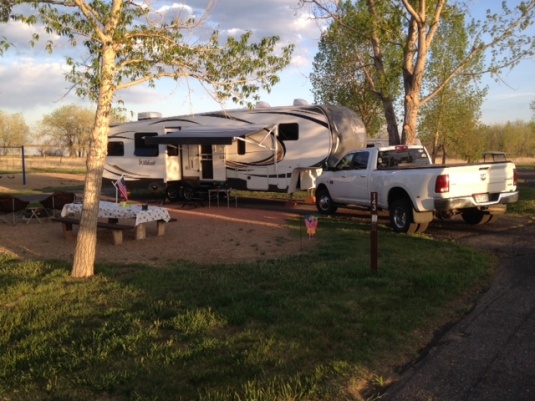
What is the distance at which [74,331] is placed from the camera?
518cm

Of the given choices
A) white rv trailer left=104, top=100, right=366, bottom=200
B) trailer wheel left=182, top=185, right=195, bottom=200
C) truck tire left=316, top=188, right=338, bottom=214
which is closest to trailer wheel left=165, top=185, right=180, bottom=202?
white rv trailer left=104, top=100, right=366, bottom=200

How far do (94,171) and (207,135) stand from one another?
950 cm

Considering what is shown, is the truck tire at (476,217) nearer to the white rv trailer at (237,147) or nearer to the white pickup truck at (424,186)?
the white pickup truck at (424,186)

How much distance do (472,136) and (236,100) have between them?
31.2 m

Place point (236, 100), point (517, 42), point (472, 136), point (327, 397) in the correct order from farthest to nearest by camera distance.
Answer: point (472, 136) < point (517, 42) < point (236, 100) < point (327, 397)

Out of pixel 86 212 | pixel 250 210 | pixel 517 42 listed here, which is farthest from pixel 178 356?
pixel 517 42

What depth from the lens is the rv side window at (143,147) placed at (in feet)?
65.3

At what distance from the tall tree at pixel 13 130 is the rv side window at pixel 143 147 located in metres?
59.5

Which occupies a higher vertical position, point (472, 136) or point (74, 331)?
point (472, 136)

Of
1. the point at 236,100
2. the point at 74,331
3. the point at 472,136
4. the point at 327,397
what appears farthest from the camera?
the point at 472,136

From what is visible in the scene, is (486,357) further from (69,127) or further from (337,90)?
(69,127)

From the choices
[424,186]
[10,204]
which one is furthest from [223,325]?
[10,204]

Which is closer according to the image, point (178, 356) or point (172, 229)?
point (178, 356)

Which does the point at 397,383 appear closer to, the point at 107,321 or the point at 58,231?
the point at 107,321
